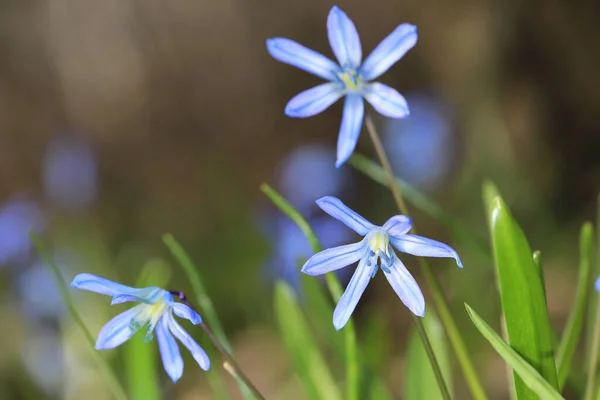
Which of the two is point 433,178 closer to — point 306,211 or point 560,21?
point 306,211

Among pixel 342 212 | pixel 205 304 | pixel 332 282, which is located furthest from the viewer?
pixel 205 304

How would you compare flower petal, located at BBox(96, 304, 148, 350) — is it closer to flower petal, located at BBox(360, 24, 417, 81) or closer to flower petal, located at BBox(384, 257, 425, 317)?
flower petal, located at BBox(384, 257, 425, 317)

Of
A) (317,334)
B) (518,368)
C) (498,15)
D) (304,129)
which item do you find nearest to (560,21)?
(498,15)

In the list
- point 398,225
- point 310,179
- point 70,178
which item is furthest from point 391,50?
point 70,178

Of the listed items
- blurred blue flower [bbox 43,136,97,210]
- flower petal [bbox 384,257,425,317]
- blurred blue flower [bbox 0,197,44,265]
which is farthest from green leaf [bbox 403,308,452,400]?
blurred blue flower [bbox 43,136,97,210]

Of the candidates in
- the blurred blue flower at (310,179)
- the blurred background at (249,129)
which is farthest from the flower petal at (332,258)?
the blurred background at (249,129)

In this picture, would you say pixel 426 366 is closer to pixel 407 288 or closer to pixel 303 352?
pixel 303 352
